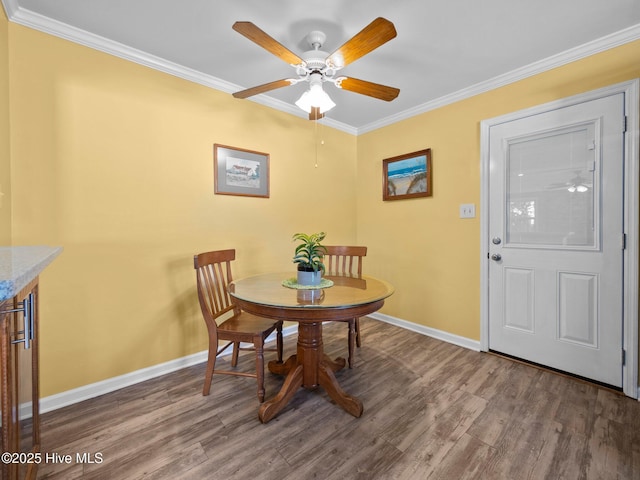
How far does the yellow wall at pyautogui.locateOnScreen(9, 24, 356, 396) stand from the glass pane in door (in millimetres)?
2271

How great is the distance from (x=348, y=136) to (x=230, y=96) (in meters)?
1.56

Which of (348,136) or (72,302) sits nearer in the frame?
(72,302)

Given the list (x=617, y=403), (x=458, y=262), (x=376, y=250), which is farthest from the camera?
(x=376, y=250)

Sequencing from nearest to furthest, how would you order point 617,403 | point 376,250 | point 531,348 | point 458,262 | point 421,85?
point 617,403
point 531,348
point 421,85
point 458,262
point 376,250

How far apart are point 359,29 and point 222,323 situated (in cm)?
214

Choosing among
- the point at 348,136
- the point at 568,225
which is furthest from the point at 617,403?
the point at 348,136

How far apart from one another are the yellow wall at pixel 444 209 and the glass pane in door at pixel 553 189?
0.27m

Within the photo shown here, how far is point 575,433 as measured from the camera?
4.91ft

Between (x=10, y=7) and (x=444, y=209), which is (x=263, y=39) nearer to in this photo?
(x=10, y=7)

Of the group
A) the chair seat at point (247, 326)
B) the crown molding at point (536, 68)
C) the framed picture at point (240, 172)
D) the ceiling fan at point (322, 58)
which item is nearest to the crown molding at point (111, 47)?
the framed picture at point (240, 172)

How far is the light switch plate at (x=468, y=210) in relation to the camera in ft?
8.23

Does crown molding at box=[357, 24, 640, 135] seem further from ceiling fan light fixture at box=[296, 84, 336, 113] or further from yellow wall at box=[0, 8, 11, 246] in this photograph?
yellow wall at box=[0, 8, 11, 246]

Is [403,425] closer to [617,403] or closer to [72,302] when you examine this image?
[617,403]

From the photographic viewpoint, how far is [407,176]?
3.03m
